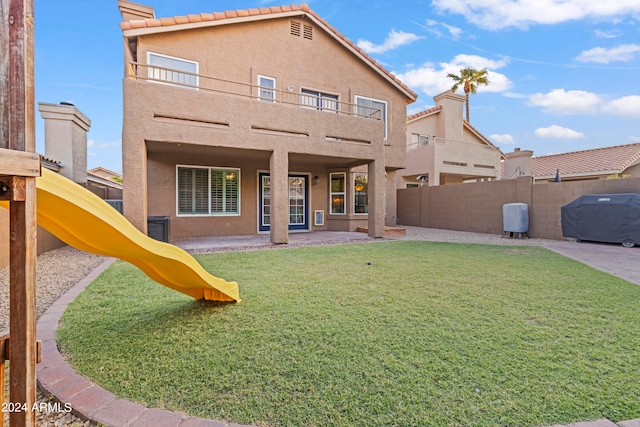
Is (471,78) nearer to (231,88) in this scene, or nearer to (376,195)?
(376,195)

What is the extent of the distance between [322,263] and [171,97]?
6.05 metres

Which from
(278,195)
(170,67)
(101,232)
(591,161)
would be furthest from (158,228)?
(591,161)

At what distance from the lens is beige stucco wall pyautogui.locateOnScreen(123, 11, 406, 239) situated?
26.8ft

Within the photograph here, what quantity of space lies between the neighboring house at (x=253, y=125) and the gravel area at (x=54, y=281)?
1687 millimetres

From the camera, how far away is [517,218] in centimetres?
1188

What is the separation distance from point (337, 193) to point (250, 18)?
7.69 m

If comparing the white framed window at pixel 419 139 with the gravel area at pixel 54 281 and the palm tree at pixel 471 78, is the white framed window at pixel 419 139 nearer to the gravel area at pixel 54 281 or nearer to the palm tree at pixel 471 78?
the palm tree at pixel 471 78

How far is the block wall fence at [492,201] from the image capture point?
35.7 feet

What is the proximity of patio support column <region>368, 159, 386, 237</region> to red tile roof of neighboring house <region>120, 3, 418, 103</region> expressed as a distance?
5.42m

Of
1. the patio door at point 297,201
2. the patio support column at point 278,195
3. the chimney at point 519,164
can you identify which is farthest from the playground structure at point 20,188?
the chimney at point 519,164

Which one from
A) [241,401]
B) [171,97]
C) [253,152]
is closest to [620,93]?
[253,152]

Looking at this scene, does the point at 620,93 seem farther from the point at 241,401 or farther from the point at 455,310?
the point at 241,401

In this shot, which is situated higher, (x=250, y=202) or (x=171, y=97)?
(x=171, y=97)

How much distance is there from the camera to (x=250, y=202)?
12633 mm
